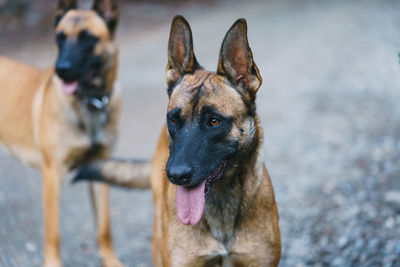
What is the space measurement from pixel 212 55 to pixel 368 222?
7.18 metres

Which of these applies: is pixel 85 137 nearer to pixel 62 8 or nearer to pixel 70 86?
pixel 70 86

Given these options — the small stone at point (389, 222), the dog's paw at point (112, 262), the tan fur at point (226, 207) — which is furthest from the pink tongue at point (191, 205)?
the small stone at point (389, 222)

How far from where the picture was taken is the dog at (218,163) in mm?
2598

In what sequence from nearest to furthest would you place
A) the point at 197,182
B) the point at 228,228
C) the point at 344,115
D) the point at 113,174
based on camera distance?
the point at 197,182
the point at 228,228
the point at 113,174
the point at 344,115

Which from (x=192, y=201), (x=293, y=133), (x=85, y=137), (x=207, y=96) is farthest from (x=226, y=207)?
(x=293, y=133)

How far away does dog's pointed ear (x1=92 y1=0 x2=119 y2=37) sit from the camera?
4.64 meters

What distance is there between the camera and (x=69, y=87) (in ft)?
13.6

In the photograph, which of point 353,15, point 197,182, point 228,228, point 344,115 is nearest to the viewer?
point 197,182

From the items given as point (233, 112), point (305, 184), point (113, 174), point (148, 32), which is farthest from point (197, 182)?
point (148, 32)

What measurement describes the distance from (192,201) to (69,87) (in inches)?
80.6

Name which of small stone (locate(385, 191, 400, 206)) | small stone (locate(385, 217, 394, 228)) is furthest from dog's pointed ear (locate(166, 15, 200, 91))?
small stone (locate(385, 191, 400, 206))

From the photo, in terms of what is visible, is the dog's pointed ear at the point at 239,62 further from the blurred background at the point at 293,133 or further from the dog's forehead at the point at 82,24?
the dog's forehead at the point at 82,24

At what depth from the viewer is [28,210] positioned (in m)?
5.30

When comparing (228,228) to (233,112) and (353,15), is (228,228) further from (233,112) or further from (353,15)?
(353,15)
